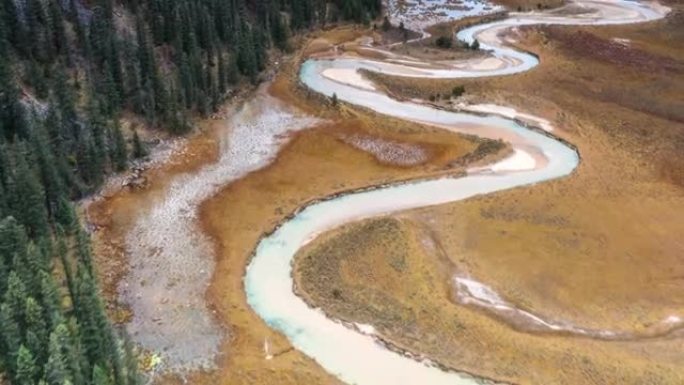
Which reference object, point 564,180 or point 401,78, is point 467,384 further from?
point 401,78

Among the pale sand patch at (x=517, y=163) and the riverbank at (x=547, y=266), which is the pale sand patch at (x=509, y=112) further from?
the pale sand patch at (x=517, y=163)

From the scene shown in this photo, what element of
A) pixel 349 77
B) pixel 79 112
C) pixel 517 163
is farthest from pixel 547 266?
pixel 79 112

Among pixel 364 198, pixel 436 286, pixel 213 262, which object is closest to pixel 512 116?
pixel 364 198

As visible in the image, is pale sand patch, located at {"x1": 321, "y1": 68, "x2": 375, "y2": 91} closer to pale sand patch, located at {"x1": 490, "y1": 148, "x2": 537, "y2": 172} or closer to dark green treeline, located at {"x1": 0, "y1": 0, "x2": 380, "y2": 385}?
dark green treeline, located at {"x1": 0, "y1": 0, "x2": 380, "y2": 385}

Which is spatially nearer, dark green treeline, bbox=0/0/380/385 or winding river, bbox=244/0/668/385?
dark green treeline, bbox=0/0/380/385

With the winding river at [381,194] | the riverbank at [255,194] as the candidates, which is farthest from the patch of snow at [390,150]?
the winding river at [381,194]

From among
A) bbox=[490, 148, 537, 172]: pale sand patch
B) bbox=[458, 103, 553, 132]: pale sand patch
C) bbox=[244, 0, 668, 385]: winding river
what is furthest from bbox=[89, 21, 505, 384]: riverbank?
bbox=[458, 103, 553, 132]: pale sand patch
